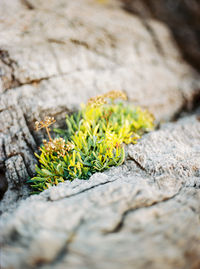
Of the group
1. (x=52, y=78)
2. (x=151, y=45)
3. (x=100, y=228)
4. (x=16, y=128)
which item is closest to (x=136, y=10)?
(x=151, y=45)

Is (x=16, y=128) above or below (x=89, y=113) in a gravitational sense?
below

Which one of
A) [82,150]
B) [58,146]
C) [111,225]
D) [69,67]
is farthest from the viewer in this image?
[69,67]

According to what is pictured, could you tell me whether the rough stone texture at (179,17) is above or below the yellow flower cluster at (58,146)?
above

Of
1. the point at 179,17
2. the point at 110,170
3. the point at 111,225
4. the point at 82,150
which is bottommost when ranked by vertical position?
the point at 82,150

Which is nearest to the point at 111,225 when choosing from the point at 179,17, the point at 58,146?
the point at 58,146

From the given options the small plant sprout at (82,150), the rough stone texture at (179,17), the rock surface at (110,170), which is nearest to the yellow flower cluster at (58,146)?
the small plant sprout at (82,150)

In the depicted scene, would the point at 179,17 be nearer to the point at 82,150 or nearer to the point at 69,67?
the point at 69,67

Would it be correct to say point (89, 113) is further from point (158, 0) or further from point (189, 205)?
point (158, 0)

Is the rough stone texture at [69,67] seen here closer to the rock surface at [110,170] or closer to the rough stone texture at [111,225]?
the rock surface at [110,170]
